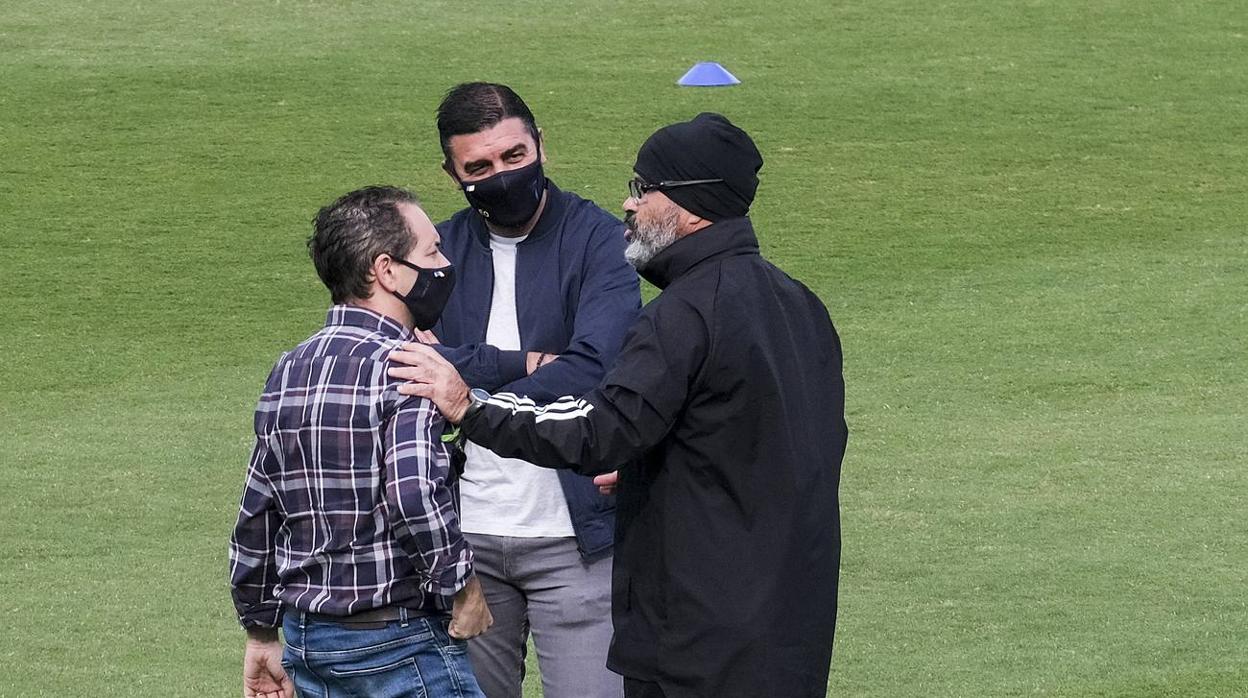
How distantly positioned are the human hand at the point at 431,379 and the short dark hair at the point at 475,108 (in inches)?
30.2

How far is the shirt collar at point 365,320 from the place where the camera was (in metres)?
3.13

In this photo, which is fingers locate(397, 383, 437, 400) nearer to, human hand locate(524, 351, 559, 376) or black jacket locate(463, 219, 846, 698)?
black jacket locate(463, 219, 846, 698)

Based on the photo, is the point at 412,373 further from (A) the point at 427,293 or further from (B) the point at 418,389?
(A) the point at 427,293

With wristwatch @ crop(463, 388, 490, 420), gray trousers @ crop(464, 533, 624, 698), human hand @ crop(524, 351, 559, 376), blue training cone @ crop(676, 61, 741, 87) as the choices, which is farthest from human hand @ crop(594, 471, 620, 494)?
blue training cone @ crop(676, 61, 741, 87)

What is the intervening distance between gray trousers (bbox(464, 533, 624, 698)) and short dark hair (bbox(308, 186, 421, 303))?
0.78 meters

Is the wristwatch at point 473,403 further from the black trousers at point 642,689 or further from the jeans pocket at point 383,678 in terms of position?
the black trousers at point 642,689

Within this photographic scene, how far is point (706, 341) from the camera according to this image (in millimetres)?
3156

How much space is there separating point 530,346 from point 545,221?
280mm

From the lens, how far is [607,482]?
3.64m

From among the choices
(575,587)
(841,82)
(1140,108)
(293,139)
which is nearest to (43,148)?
(293,139)

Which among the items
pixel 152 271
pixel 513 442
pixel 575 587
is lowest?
pixel 152 271

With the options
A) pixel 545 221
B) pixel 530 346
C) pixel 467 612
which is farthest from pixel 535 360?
pixel 467 612

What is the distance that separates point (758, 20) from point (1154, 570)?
11.8m

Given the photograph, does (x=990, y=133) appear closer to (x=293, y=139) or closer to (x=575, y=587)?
(x=293, y=139)
